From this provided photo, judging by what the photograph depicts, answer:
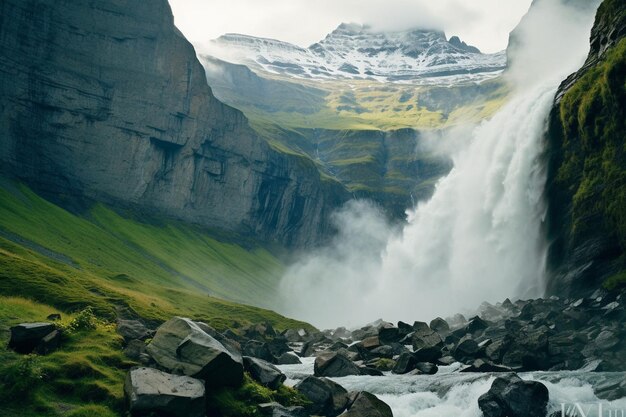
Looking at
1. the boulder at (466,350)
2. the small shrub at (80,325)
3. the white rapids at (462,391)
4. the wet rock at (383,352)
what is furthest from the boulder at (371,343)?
the small shrub at (80,325)

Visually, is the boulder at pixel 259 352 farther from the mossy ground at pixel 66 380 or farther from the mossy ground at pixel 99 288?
the mossy ground at pixel 66 380

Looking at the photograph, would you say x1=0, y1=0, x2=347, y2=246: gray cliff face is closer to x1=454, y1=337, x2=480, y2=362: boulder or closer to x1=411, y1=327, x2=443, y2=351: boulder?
x1=411, y1=327, x2=443, y2=351: boulder

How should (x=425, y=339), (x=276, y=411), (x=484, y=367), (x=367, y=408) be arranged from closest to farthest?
(x=276, y=411), (x=367, y=408), (x=484, y=367), (x=425, y=339)

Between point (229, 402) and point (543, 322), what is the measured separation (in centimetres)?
3851

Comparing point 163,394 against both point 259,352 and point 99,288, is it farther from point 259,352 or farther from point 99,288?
point 99,288

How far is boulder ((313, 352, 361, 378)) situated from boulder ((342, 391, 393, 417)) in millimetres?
13146

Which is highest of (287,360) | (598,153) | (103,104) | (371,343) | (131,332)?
(103,104)

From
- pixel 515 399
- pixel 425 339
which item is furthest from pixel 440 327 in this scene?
pixel 515 399

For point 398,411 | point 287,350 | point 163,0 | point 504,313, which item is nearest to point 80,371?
point 398,411

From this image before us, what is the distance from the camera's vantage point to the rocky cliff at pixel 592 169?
6419 centimetres

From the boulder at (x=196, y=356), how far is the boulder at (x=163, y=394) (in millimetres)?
1072

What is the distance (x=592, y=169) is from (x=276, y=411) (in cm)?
6022

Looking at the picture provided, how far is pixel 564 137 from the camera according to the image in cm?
7925

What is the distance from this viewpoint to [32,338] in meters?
24.6
